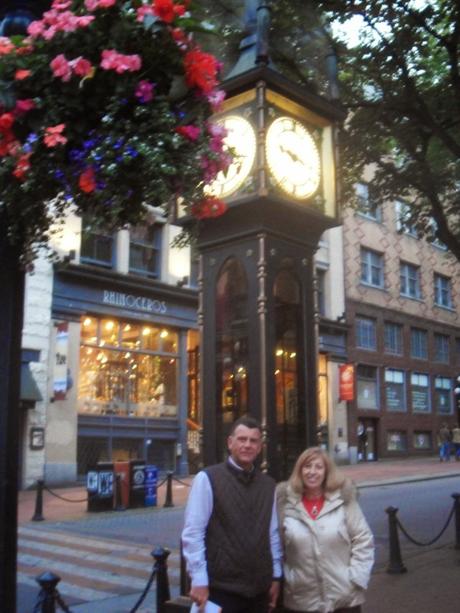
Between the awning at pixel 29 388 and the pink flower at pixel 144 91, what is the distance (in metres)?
18.2

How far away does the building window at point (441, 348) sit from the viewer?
41688mm

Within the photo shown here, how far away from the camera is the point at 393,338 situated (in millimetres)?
38094

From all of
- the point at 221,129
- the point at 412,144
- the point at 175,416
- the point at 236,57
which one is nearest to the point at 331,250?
the point at 175,416

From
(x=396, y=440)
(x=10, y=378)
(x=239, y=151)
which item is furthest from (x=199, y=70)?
(x=396, y=440)

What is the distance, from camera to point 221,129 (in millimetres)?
3635

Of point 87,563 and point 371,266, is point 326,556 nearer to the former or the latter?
point 87,563

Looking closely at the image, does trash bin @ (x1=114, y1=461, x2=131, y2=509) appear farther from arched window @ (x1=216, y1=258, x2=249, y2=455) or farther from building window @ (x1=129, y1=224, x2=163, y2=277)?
arched window @ (x1=216, y1=258, x2=249, y2=455)

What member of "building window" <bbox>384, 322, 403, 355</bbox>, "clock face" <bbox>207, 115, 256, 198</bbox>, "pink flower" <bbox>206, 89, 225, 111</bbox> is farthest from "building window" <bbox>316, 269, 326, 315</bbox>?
"pink flower" <bbox>206, 89, 225, 111</bbox>

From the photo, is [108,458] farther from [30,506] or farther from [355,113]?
[355,113]

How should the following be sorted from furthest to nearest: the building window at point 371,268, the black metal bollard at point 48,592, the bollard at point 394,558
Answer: the building window at point 371,268 < the bollard at point 394,558 < the black metal bollard at point 48,592

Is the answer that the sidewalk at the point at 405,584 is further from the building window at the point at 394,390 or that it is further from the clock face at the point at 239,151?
the building window at the point at 394,390

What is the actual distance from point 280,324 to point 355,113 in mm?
9339

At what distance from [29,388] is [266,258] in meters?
16.6

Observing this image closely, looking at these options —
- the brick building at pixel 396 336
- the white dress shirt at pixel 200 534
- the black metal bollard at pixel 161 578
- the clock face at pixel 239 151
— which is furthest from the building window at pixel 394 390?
the white dress shirt at pixel 200 534
